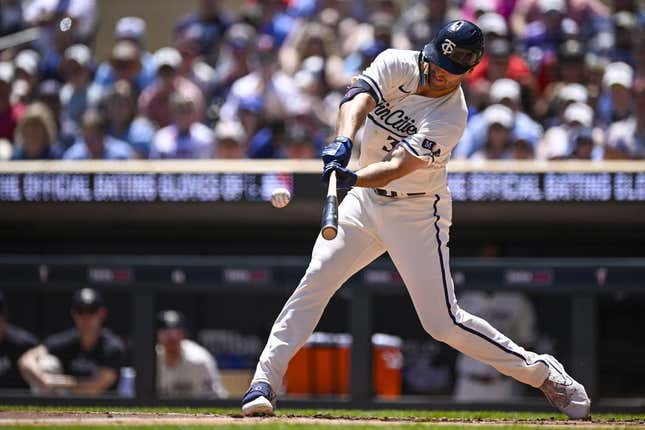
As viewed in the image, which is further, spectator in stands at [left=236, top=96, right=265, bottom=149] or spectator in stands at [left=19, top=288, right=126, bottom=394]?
spectator in stands at [left=236, top=96, right=265, bottom=149]

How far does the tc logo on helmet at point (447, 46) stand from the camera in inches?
204

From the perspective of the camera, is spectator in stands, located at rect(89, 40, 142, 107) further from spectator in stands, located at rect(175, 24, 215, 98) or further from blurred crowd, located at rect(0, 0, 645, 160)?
spectator in stands, located at rect(175, 24, 215, 98)

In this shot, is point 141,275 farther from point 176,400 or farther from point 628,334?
point 628,334

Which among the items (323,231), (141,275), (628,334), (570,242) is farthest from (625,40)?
(323,231)

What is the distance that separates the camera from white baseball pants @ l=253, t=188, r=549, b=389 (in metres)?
5.38

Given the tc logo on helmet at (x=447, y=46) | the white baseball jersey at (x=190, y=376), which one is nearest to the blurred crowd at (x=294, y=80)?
the white baseball jersey at (x=190, y=376)

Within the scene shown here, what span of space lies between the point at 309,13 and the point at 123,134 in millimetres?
2206

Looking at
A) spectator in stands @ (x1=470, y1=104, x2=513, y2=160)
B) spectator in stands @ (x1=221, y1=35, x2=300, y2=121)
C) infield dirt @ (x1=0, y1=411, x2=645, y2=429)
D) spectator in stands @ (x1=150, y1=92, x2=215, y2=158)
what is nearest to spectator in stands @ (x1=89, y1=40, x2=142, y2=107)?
spectator in stands @ (x1=221, y1=35, x2=300, y2=121)

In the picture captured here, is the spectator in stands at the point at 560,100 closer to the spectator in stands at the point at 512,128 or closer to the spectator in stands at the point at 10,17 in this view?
the spectator in stands at the point at 512,128

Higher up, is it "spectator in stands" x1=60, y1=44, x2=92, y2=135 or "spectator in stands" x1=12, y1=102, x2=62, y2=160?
"spectator in stands" x1=60, y1=44, x2=92, y2=135

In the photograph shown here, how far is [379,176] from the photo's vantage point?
16.6ft

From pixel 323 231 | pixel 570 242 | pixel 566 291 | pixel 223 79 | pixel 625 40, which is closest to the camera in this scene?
pixel 323 231

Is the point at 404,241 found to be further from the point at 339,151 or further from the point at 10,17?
the point at 10,17

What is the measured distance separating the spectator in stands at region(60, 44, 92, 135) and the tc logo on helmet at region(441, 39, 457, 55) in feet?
19.3
